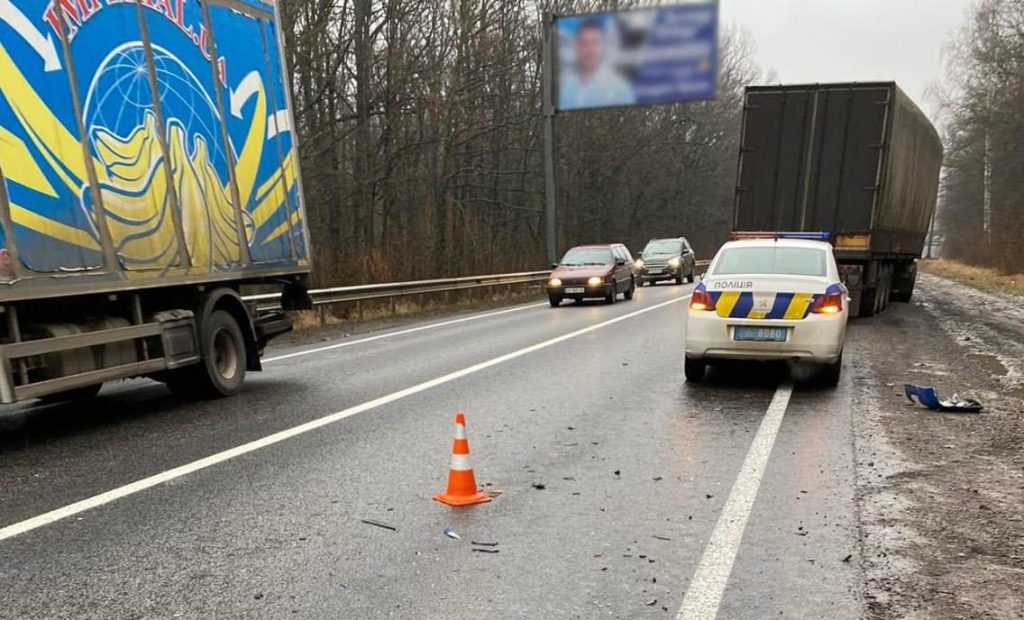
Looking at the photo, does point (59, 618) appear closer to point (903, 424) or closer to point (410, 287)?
point (903, 424)

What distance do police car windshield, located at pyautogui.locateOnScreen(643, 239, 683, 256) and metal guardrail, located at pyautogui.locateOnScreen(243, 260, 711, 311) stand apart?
273 inches

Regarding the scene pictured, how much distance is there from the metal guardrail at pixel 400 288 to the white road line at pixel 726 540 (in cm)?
828

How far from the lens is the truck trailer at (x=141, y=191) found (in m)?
5.85

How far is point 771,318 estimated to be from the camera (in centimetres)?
839

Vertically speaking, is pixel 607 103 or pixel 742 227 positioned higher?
pixel 607 103

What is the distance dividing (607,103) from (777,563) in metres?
21.1

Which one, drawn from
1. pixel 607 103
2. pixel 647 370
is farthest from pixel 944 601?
pixel 607 103

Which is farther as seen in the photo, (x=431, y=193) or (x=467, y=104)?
(x=431, y=193)

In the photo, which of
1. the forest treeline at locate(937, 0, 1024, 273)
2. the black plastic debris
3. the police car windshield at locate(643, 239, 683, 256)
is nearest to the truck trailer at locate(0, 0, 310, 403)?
the black plastic debris

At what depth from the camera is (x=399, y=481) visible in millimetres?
5254

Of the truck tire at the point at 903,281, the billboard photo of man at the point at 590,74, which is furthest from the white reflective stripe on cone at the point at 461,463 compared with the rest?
the billboard photo of man at the point at 590,74

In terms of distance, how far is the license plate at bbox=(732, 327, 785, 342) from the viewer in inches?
330

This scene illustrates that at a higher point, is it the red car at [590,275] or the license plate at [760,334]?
the license plate at [760,334]

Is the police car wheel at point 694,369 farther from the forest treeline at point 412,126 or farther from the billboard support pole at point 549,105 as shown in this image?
the billboard support pole at point 549,105
